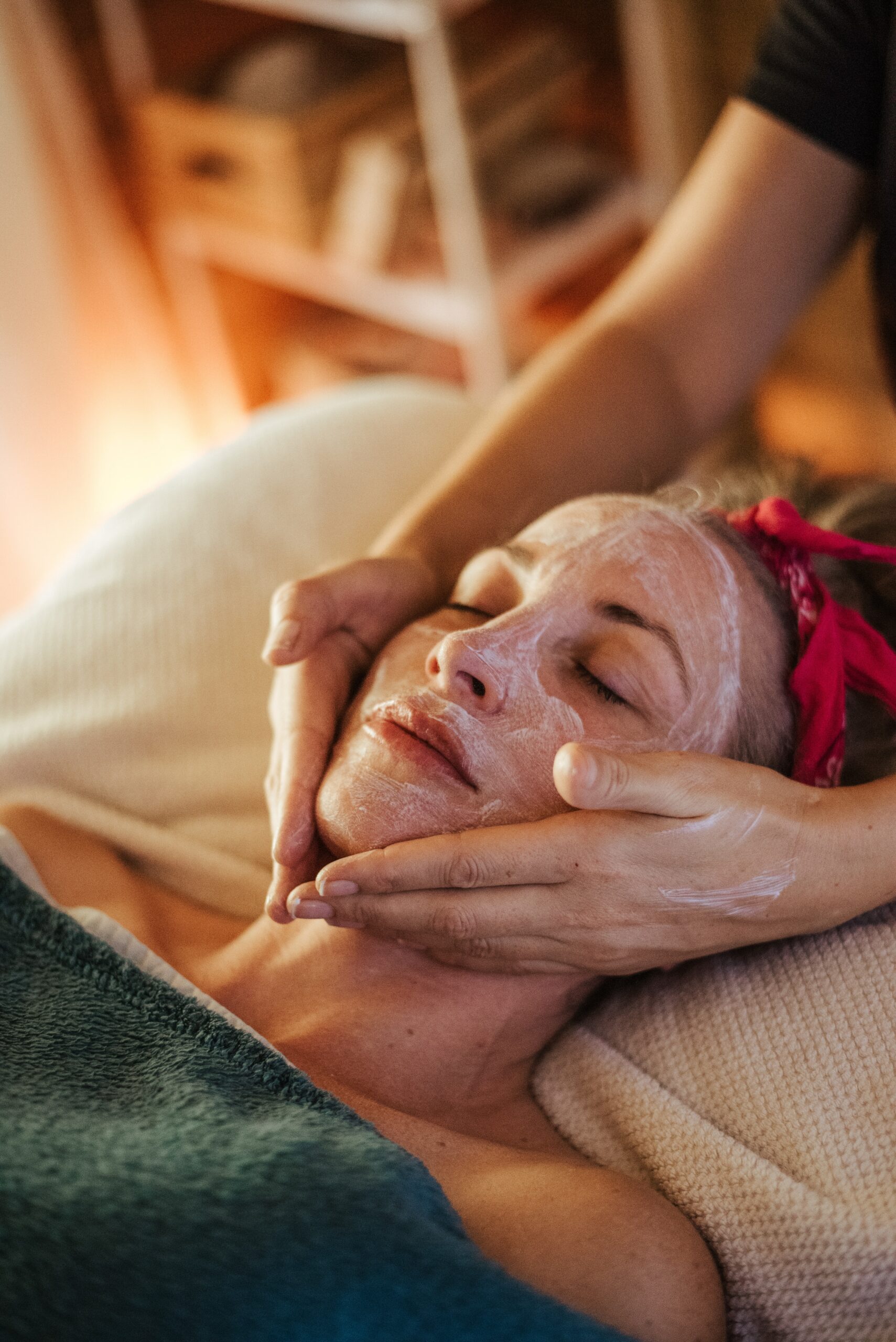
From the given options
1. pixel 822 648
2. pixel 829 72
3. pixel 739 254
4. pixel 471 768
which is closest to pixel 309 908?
pixel 471 768

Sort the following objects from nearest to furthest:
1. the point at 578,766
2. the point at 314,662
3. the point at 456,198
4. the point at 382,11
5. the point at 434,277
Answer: the point at 578,766 → the point at 314,662 → the point at 382,11 → the point at 456,198 → the point at 434,277

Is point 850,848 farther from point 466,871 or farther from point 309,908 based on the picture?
point 309,908

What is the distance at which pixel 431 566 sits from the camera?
116cm

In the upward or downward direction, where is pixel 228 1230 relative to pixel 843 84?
downward

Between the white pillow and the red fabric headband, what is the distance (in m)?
0.54

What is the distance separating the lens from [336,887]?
2.60 ft

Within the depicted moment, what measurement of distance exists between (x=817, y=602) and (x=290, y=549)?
2.09 ft

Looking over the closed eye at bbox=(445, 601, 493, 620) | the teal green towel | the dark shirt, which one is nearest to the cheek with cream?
the closed eye at bbox=(445, 601, 493, 620)

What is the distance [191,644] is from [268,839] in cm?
24

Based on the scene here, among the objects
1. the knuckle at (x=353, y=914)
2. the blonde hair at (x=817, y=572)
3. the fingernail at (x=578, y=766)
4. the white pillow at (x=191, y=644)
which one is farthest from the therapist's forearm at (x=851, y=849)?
the white pillow at (x=191, y=644)

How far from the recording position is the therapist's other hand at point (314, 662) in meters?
0.88

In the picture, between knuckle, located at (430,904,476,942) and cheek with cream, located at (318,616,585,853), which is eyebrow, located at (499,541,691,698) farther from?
knuckle, located at (430,904,476,942)

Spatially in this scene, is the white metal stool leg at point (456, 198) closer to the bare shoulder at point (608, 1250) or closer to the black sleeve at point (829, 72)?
the black sleeve at point (829, 72)

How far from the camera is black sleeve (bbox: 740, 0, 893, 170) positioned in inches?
46.8
